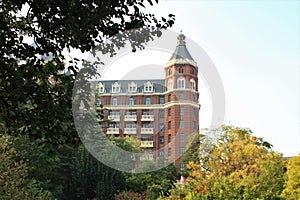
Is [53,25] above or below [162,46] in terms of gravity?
below

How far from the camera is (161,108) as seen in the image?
4778 centimetres

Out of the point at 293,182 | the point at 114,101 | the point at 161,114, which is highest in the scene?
the point at 114,101

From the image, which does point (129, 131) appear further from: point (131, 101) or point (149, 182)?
point (149, 182)

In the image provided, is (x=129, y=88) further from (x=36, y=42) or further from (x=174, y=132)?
(x=36, y=42)

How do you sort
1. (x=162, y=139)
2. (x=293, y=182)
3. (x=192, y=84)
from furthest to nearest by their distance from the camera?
1. (x=162, y=139)
2. (x=192, y=84)
3. (x=293, y=182)

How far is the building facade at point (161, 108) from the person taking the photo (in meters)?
A: 44.3

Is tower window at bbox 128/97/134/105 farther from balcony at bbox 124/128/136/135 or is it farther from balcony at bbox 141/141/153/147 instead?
balcony at bbox 141/141/153/147

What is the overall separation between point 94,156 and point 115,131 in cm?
1808

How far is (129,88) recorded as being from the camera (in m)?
49.9

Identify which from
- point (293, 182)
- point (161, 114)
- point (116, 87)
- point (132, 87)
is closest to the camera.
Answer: point (293, 182)

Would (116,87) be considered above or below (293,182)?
above

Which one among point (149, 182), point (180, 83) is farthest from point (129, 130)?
point (149, 182)

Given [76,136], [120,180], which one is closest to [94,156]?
[120,180]

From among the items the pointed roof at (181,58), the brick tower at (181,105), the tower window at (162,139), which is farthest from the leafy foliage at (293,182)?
the tower window at (162,139)
